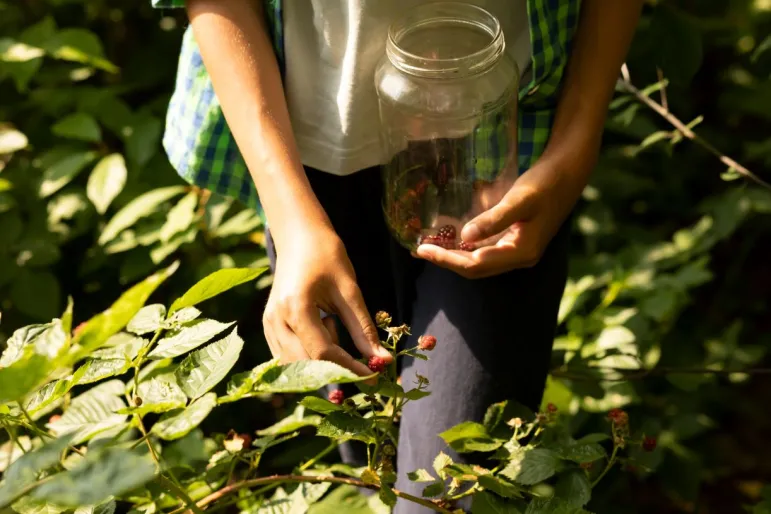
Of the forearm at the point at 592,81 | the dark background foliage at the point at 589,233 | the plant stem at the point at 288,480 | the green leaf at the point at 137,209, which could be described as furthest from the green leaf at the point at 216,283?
the green leaf at the point at 137,209

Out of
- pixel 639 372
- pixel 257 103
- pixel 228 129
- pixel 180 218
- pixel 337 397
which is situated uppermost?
pixel 257 103

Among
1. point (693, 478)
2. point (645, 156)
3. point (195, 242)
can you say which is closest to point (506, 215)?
point (195, 242)

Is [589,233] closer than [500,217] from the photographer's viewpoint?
No

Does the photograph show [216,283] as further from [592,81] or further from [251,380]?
[592,81]

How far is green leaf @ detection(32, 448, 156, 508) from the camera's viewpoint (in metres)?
0.52

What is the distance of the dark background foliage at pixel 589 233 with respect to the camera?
5.27 ft

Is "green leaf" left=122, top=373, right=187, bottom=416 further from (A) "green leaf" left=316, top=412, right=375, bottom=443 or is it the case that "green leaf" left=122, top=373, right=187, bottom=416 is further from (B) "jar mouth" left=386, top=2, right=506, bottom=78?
(B) "jar mouth" left=386, top=2, right=506, bottom=78

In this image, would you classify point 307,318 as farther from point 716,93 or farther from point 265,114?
point 716,93

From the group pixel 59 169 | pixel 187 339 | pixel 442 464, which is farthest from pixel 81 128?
pixel 442 464

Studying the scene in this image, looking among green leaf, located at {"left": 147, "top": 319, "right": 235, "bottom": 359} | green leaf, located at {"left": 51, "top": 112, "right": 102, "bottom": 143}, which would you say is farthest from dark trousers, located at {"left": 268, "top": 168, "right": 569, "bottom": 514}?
green leaf, located at {"left": 51, "top": 112, "right": 102, "bottom": 143}

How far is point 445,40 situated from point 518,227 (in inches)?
10.5

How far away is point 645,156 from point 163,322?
6.81ft

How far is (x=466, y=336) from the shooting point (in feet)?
3.55

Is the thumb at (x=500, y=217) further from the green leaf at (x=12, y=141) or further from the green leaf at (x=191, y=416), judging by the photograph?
the green leaf at (x=12, y=141)
